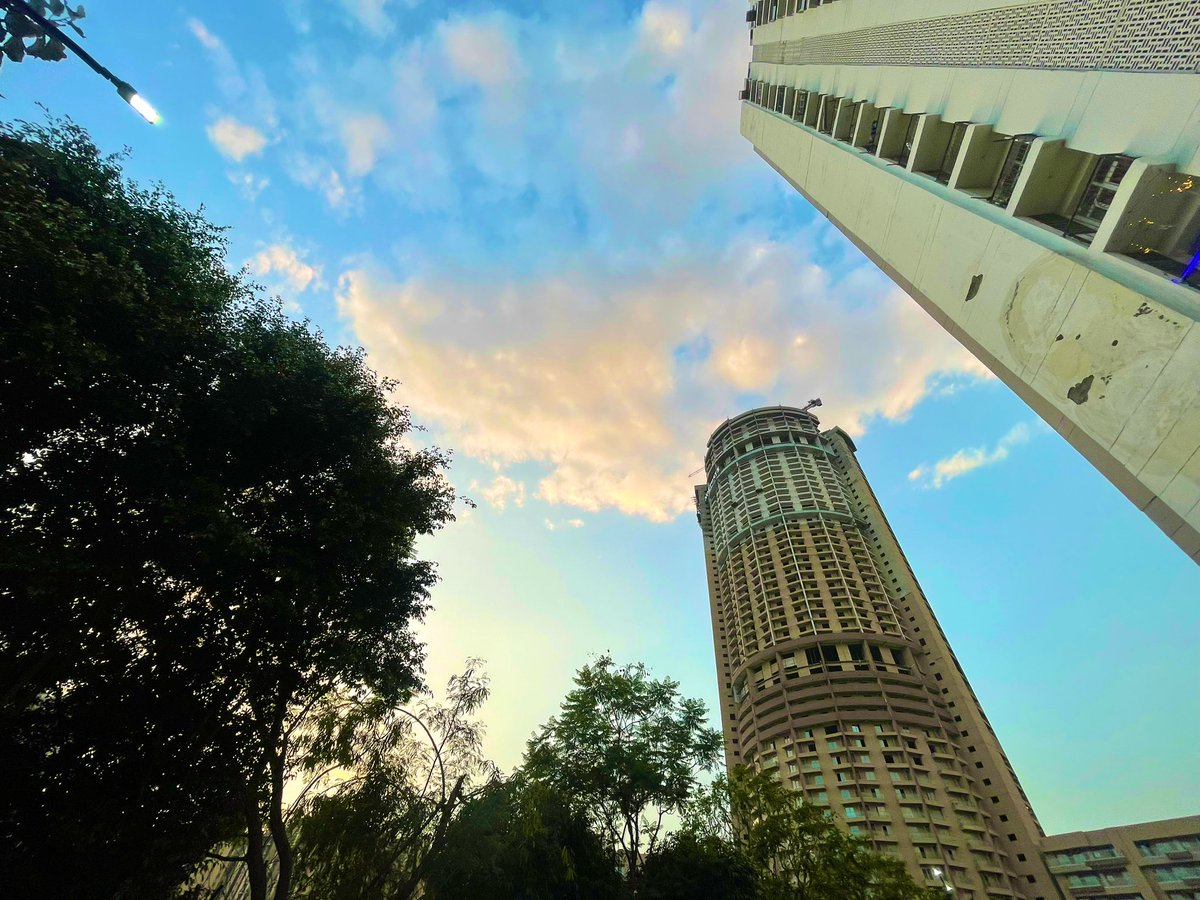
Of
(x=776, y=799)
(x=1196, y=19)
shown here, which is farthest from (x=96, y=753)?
(x=1196, y=19)

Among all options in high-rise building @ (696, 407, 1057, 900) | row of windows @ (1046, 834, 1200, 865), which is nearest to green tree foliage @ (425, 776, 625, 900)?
high-rise building @ (696, 407, 1057, 900)

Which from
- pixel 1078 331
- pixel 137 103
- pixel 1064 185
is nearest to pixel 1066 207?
pixel 1064 185

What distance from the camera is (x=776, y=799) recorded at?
1509cm

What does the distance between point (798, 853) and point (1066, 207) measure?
56.8ft

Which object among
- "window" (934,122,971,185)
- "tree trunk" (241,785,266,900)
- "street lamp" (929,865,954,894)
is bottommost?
"tree trunk" (241,785,266,900)

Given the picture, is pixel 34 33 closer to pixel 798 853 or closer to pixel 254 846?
pixel 254 846

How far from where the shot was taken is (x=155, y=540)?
991cm

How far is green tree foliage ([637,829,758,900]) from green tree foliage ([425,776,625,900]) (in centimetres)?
94

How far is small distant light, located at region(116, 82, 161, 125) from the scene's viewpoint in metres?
3.41

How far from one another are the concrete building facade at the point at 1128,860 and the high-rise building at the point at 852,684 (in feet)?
7.80

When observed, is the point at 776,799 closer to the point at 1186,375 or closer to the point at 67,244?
the point at 1186,375

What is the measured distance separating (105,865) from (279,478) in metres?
7.33

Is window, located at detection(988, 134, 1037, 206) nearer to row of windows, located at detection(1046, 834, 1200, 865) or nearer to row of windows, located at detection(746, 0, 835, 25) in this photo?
row of windows, located at detection(746, 0, 835, 25)

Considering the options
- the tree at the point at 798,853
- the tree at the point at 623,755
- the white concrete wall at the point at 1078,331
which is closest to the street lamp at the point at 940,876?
the tree at the point at 798,853
